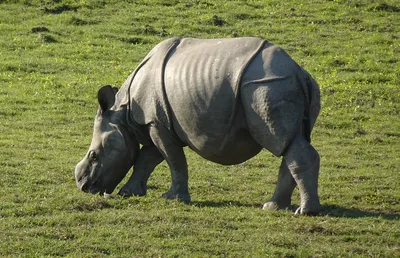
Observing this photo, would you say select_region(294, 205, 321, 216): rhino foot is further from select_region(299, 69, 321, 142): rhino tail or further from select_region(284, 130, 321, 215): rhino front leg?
select_region(299, 69, 321, 142): rhino tail

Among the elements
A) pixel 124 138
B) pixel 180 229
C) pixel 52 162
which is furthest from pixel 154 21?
pixel 180 229

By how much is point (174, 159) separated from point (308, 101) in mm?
1846

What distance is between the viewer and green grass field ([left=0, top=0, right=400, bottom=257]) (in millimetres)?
9969

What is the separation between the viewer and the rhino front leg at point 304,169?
10836 millimetres

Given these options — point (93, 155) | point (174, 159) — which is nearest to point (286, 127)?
point (174, 159)

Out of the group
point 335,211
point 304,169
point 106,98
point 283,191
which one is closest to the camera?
point 304,169

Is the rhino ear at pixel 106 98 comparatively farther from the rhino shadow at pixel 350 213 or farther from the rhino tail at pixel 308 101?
the rhino shadow at pixel 350 213

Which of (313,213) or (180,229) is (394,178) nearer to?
(313,213)

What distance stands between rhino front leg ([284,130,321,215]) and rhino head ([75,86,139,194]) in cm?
219

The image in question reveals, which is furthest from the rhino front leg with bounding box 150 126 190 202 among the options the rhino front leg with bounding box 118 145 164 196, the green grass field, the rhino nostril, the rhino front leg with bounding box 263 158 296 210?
the rhino front leg with bounding box 263 158 296 210

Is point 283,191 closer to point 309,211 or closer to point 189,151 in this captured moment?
point 309,211

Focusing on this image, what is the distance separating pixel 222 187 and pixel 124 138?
1628mm

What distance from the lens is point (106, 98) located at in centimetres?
1222

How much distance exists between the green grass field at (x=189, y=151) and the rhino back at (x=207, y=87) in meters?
0.86
